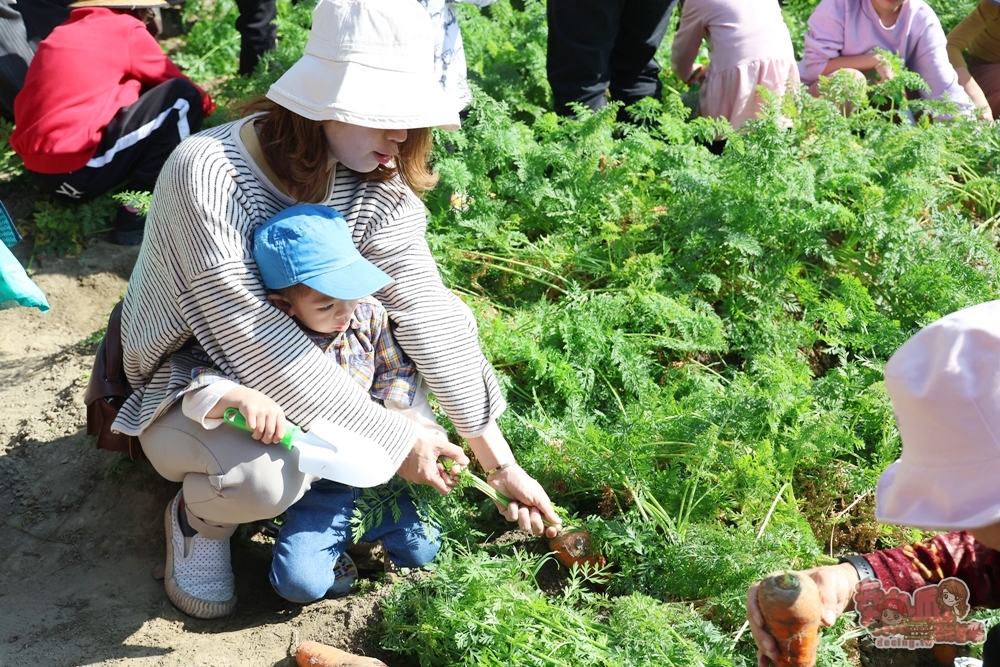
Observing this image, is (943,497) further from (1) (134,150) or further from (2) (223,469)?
(1) (134,150)

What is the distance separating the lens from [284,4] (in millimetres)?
5480

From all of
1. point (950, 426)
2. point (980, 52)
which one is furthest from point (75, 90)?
point (980, 52)

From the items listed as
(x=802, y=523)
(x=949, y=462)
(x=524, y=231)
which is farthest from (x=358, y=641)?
(x=524, y=231)

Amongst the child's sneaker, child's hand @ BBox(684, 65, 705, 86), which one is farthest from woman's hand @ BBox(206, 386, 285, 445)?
child's hand @ BBox(684, 65, 705, 86)

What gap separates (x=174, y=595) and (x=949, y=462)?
81.0 inches

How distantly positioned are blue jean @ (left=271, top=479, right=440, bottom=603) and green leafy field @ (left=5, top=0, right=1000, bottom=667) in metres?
0.08

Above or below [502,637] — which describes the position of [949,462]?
above

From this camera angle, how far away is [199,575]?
272cm

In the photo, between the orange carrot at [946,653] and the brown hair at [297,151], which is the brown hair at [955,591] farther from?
the brown hair at [297,151]

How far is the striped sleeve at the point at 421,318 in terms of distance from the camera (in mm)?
2744

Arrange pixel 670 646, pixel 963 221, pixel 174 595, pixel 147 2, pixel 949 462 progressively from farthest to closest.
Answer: pixel 147 2 → pixel 963 221 → pixel 174 595 → pixel 670 646 → pixel 949 462

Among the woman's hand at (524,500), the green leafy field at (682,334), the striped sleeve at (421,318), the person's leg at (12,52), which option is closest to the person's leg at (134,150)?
the green leafy field at (682,334)

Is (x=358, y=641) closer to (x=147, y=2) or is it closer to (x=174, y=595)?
(x=174, y=595)

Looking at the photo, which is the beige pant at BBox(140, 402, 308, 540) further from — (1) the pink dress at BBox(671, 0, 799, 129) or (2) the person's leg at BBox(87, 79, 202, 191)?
(1) the pink dress at BBox(671, 0, 799, 129)
